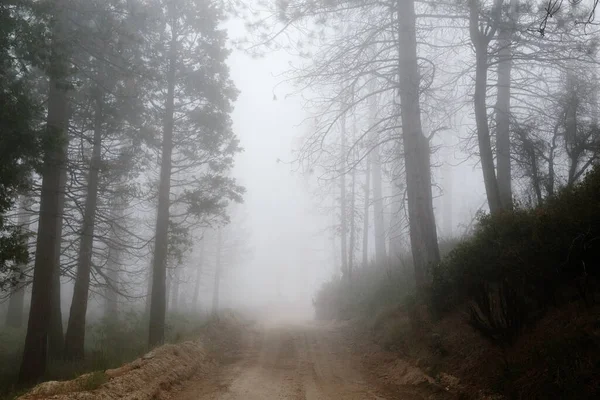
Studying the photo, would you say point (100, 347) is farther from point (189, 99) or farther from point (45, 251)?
point (189, 99)

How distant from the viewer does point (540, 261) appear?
19.7ft

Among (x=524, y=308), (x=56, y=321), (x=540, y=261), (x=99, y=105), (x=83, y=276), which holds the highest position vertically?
(x=99, y=105)

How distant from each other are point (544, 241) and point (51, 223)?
10247 mm

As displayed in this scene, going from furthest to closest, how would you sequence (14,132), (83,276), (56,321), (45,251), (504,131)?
1. (83,276)
2. (56,321)
3. (504,131)
4. (45,251)
5. (14,132)

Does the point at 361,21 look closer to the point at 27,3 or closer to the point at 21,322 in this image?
the point at 27,3

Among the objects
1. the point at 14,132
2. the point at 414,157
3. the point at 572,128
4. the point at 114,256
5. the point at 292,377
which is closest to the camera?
the point at 292,377

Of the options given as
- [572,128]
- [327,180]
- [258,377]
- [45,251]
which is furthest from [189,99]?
[572,128]

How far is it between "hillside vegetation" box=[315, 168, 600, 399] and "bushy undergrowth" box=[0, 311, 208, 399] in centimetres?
650

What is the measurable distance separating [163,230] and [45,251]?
13.1 ft

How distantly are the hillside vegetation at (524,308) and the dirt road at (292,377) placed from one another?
1.28 metres

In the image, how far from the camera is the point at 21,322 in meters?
17.0

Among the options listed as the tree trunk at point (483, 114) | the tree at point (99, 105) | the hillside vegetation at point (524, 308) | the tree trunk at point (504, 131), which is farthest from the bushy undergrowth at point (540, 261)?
the tree at point (99, 105)

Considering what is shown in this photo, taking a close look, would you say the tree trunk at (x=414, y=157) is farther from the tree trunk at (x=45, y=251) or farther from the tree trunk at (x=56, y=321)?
the tree trunk at (x=56, y=321)

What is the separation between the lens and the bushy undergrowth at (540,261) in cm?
546
